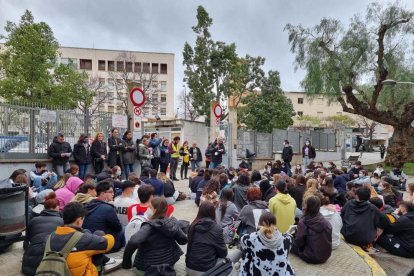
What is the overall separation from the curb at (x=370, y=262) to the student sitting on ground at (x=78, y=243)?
4.19 meters

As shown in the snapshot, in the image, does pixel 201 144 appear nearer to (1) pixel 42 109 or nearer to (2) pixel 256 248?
(1) pixel 42 109

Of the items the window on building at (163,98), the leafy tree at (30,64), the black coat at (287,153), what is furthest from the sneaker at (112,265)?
the window on building at (163,98)

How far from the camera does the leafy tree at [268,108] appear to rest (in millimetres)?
33781

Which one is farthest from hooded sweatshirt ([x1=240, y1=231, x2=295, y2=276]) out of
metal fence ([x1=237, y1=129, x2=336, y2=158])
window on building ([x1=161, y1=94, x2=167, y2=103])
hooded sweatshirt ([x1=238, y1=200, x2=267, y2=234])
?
window on building ([x1=161, y1=94, x2=167, y2=103])

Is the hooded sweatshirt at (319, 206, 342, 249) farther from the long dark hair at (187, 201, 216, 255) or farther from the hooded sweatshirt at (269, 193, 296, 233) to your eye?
the long dark hair at (187, 201, 216, 255)

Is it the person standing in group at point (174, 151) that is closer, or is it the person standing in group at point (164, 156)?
the person standing in group at point (164, 156)

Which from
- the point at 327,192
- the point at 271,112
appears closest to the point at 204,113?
the point at 271,112

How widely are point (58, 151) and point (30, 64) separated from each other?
12.4m

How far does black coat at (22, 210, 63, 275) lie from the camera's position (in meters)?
4.28

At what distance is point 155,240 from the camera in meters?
4.35

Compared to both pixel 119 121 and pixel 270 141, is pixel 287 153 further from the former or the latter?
pixel 119 121

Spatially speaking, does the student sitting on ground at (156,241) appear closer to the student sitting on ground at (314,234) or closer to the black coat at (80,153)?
the student sitting on ground at (314,234)

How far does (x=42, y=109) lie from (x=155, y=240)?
785 centimetres

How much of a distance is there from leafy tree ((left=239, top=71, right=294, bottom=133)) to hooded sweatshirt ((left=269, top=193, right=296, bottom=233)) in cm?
2788
